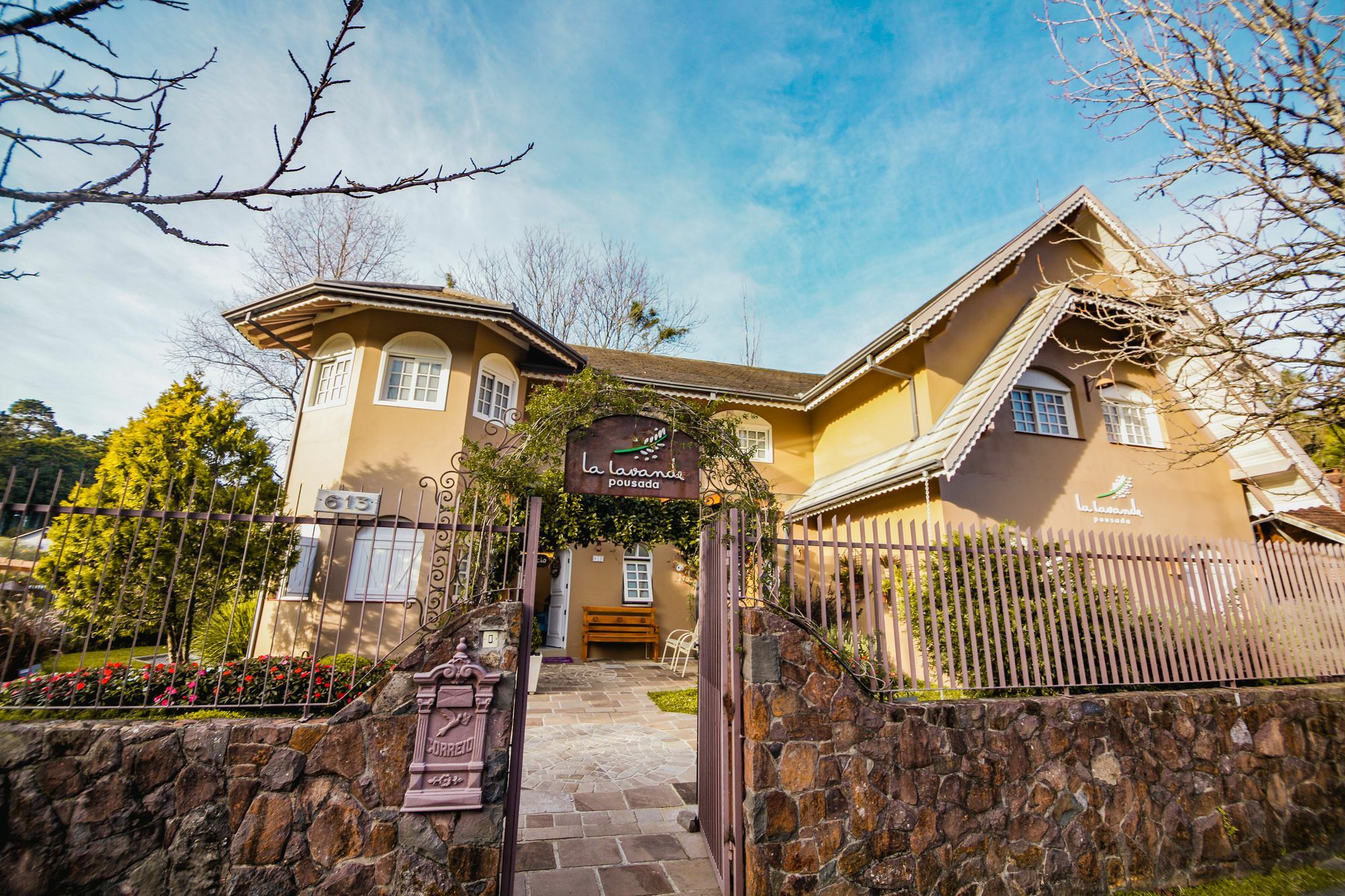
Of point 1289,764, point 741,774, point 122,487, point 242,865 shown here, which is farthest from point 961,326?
point 122,487

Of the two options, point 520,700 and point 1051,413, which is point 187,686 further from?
point 1051,413

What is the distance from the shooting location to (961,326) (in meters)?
10.8

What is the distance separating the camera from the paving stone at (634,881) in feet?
13.3

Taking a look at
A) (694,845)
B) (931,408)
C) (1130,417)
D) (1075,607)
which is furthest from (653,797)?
(1130,417)

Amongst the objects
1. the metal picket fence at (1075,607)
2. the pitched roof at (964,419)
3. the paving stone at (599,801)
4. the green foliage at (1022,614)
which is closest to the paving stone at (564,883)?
the paving stone at (599,801)

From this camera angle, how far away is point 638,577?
14375mm

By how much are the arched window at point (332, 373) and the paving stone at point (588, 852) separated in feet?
29.8

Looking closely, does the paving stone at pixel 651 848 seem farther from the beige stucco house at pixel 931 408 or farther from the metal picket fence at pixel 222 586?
the beige stucco house at pixel 931 408

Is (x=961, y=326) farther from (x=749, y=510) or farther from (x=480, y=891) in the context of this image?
(x=480, y=891)

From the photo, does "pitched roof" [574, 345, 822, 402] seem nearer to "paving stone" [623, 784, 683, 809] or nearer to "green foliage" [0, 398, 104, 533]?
"paving stone" [623, 784, 683, 809]

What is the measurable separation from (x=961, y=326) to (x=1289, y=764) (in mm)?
7488

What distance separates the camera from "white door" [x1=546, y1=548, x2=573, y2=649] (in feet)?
45.1

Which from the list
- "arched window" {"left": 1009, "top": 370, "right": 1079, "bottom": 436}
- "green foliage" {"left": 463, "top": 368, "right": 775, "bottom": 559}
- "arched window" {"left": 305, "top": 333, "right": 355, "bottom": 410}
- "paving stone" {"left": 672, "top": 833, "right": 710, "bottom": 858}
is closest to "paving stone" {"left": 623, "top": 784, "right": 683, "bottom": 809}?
"paving stone" {"left": 672, "top": 833, "right": 710, "bottom": 858}

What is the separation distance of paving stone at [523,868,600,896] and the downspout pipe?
856 cm
